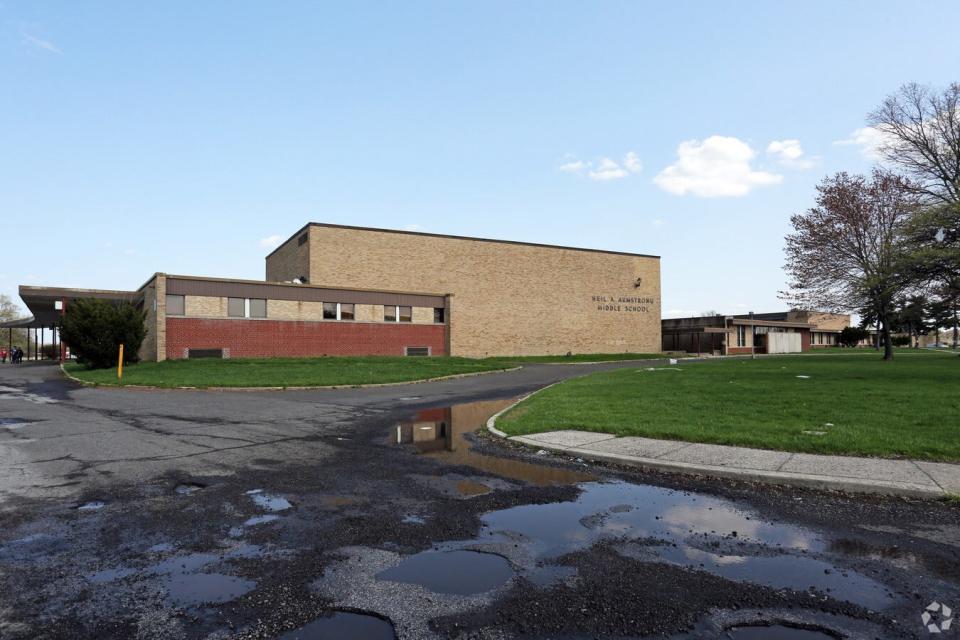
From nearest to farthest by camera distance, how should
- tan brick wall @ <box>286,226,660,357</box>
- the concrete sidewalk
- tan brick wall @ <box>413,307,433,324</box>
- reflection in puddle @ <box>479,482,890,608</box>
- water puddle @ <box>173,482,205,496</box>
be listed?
reflection in puddle @ <box>479,482,890,608</box>, the concrete sidewalk, water puddle @ <box>173,482,205,496</box>, tan brick wall @ <box>413,307,433,324</box>, tan brick wall @ <box>286,226,660,357</box>

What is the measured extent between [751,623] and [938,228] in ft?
67.5

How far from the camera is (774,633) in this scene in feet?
10.6

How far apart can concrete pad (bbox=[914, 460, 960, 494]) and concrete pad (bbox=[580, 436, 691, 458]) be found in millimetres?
2889

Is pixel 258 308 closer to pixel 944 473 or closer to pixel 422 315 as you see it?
pixel 422 315

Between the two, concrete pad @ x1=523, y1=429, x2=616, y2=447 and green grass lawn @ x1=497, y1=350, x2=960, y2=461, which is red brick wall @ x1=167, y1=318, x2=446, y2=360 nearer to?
green grass lawn @ x1=497, y1=350, x2=960, y2=461

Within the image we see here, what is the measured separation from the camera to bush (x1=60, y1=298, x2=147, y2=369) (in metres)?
27.2

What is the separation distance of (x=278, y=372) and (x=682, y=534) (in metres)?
22.4

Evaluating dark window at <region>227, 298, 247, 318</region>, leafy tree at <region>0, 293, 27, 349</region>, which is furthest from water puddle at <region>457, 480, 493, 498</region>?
leafy tree at <region>0, 293, 27, 349</region>

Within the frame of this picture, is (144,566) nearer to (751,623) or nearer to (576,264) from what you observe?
(751,623)

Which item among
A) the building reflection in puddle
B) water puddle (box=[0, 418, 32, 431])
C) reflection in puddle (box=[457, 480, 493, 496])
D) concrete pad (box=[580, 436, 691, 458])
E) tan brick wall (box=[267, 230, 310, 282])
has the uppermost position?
tan brick wall (box=[267, 230, 310, 282])

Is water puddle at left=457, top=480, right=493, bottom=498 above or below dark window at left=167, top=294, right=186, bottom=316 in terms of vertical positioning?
below

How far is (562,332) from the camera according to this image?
4991 centimetres

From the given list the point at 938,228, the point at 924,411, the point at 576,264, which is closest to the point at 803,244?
the point at 576,264

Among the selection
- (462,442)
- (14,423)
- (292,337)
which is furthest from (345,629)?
(292,337)
